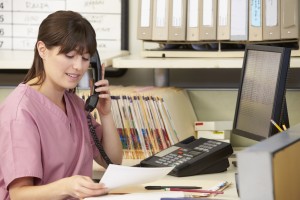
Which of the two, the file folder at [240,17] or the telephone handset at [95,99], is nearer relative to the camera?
the telephone handset at [95,99]

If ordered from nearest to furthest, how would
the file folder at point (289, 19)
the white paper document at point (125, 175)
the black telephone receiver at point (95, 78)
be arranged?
1. the white paper document at point (125, 175)
2. the black telephone receiver at point (95, 78)
3. the file folder at point (289, 19)

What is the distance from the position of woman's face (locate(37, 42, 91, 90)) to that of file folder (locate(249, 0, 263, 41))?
2.27 ft

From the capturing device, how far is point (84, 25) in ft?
5.92

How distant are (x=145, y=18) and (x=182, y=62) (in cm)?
22

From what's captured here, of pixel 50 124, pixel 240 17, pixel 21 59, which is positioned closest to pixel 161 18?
pixel 240 17

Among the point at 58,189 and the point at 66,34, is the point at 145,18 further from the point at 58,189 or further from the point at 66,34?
the point at 58,189

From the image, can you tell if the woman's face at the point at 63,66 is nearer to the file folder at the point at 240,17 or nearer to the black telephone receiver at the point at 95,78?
the black telephone receiver at the point at 95,78

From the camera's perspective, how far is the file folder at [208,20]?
88.0 inches

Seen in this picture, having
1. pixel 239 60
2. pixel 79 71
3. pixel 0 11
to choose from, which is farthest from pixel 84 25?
pixel 0 11

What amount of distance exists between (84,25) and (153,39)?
0.51 meters

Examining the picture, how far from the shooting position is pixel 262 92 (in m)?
1.91

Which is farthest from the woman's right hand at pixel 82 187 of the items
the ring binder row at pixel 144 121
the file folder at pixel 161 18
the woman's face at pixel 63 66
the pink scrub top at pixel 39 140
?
the file folder at pixel 161 18

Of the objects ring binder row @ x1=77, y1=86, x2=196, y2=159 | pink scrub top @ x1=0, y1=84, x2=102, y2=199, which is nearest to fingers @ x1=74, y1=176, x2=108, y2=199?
pink scrub top @ x1=0, y1=84, x2=102, y2=199

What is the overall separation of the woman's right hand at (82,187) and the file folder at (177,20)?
85 cm
